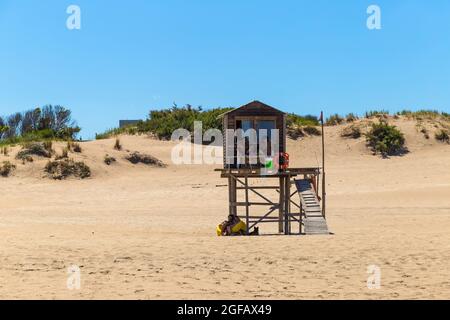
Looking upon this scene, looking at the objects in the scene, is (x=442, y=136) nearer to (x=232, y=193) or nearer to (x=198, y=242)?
(x=232, y=193)

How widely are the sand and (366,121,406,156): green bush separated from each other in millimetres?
5532

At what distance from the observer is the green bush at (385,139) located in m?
45.2

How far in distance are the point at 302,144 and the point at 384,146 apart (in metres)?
5.68

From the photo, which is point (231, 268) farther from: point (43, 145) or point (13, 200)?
point (43, 145)

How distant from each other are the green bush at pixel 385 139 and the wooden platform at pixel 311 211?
24806mm

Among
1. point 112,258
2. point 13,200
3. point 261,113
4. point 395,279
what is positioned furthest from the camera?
point 13,200

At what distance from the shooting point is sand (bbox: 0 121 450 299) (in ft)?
34.7

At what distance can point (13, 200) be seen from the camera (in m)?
31.2

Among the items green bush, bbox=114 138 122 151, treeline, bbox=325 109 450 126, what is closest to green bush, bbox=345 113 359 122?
treeline, bbox=325 109 450 126

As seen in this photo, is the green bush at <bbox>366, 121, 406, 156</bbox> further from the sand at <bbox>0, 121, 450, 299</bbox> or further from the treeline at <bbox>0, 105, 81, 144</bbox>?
the treeline at <bbox>0, 105, 81, 144</bbox>

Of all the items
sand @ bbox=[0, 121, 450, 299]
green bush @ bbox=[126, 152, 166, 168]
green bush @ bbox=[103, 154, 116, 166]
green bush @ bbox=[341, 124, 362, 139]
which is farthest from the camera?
green bush @ bbox=[341, 124, 362, 139]

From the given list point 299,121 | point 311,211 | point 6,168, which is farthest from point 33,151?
point 311,211

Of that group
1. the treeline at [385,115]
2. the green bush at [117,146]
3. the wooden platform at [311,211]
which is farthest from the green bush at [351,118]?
the wooden platform at [311,211]
